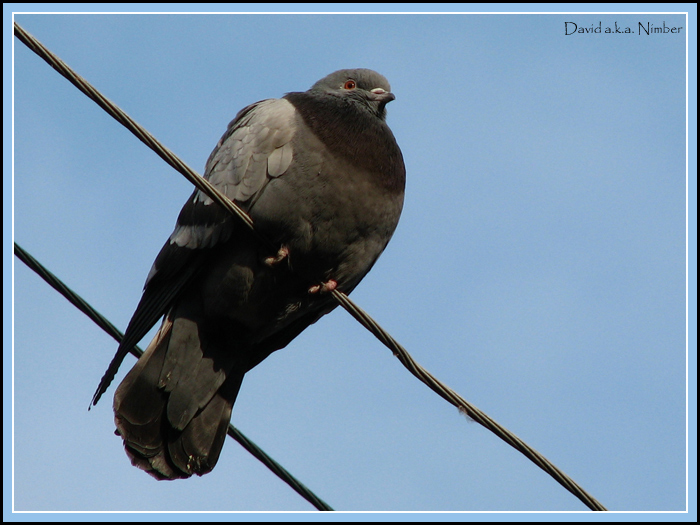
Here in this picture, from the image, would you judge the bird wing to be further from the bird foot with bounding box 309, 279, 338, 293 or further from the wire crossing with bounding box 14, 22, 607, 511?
the wire crossing with bounding box 14, 22, 607, 511

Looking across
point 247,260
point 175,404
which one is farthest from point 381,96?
point 175,404

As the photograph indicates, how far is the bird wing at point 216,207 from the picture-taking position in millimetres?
5305

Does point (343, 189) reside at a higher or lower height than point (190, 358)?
higher

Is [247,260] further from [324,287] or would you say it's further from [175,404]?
→ [175,404]

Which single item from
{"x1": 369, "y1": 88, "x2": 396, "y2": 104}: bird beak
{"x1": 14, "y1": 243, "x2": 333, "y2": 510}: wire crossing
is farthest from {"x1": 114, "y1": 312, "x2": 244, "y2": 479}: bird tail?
{"x1": 369, "y1": 88, "x2": 396, "y2": 104}: bird beak

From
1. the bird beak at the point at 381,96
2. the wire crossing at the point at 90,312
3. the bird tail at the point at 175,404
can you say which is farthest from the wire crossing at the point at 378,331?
the bird beak at the point at 381,96

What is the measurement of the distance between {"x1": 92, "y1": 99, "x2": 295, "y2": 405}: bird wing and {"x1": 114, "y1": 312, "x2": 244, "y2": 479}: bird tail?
0.15 metres

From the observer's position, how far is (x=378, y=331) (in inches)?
166

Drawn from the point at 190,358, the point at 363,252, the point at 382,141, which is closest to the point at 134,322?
the point at 190,358

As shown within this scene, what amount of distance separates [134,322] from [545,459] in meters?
2.89

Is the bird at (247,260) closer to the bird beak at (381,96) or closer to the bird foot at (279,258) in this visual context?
the bird foot at (279,258)

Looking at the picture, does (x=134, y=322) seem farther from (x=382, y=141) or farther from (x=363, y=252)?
(x=382, y=141)

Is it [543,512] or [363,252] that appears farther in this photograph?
[363,252]

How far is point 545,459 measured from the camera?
12.7 ft
